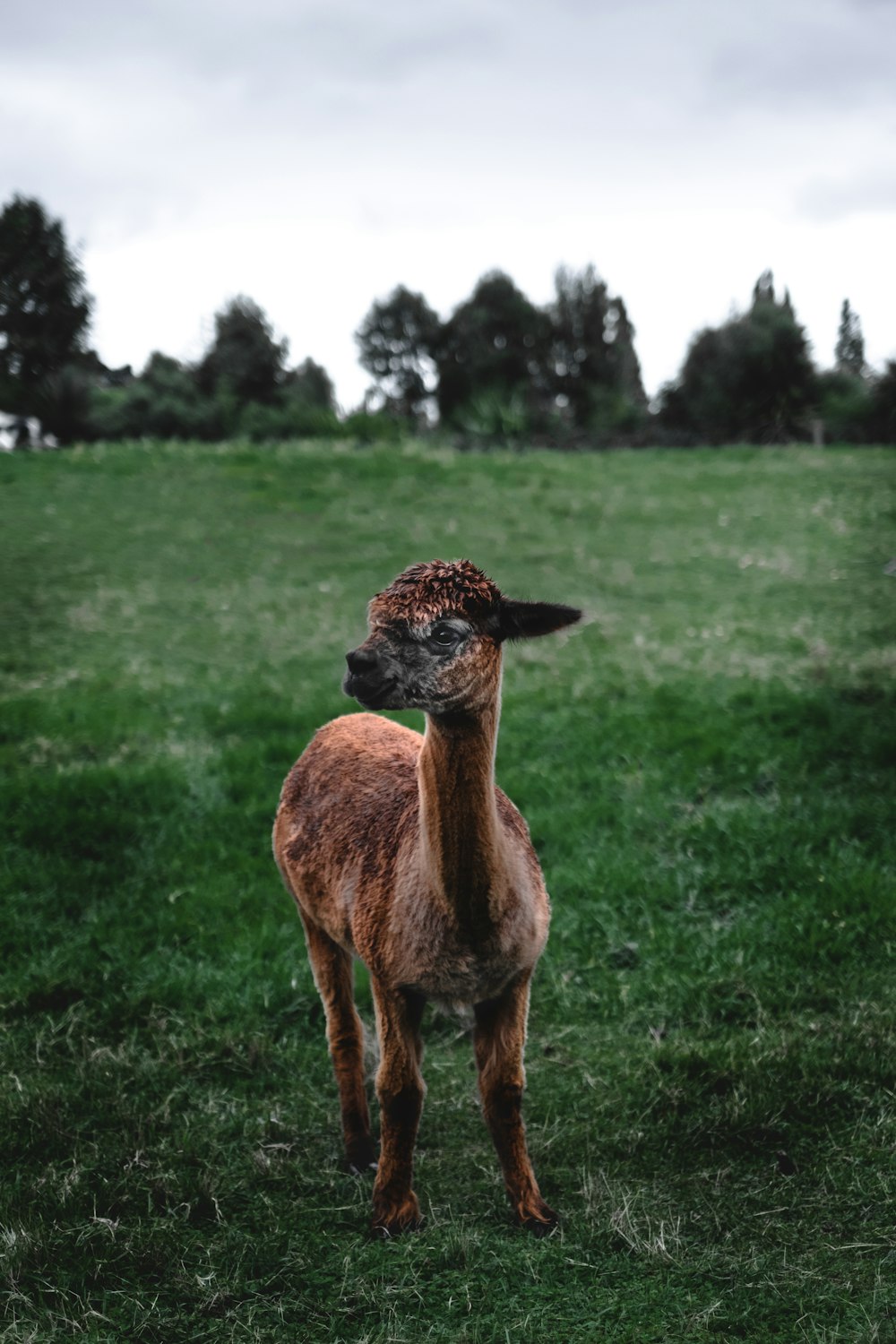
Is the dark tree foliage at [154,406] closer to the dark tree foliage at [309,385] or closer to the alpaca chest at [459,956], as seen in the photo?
the dark tree foliage at [309,385]

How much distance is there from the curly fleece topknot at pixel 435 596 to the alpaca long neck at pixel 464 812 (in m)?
0.40

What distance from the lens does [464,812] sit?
3.91m

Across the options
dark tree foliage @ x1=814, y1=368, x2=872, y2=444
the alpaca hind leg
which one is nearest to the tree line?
dark tree foliage @ x1=814, y1=368, x2=872, y2=444

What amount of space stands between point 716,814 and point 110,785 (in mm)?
4962

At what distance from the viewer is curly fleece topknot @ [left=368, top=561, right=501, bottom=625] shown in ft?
12.0

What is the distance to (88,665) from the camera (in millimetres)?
12672

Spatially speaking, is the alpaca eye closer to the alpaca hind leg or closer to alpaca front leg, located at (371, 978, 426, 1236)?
alpaca front leg, located at (371, 978, 426, 1236)

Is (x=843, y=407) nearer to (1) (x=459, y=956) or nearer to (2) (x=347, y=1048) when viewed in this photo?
(2) (x=347, y=1048)

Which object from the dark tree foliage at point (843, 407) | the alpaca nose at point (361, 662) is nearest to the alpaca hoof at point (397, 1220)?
the alpaca nose at point (361, 662)

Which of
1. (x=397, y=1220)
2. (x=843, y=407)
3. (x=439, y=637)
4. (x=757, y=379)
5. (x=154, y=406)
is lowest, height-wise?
(x=397, y=1220)

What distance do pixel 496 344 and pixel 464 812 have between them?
41499 millimetres

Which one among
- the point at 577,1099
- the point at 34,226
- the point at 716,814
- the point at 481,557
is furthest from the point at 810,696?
the point at 34,226

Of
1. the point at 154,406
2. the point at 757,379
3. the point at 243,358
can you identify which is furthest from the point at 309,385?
the point at 757,379

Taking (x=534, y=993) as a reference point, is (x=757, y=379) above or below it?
above
